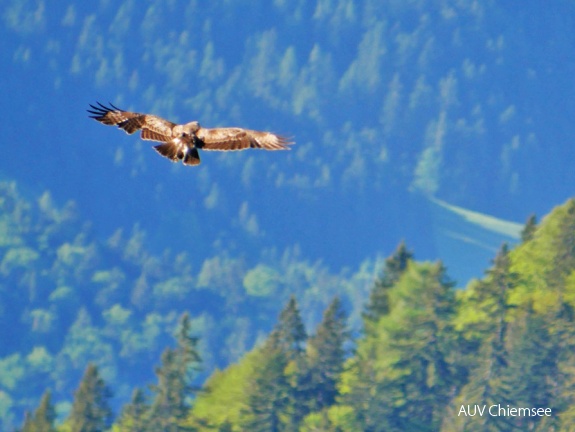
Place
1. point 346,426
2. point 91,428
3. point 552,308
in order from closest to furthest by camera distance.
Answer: point 91,428 < point 346,426 < point 552,308

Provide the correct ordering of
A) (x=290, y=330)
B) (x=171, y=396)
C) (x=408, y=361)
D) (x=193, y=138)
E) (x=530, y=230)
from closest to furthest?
(x=193, y=138) → (x=171, y=396) → (x=290, y=330) → (x=408, y=361) → (x=530, y=230)

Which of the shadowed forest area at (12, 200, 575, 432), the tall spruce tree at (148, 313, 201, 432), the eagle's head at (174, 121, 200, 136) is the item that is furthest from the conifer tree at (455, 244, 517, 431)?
the eagle's head at (174, 121, 200, 136)

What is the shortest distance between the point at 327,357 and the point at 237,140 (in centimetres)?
4751

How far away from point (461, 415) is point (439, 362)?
206 inches

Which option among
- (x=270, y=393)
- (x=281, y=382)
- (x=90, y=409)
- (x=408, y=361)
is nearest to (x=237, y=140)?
(x=90, y=409)

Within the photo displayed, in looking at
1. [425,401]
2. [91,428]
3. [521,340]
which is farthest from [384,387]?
[91,428]

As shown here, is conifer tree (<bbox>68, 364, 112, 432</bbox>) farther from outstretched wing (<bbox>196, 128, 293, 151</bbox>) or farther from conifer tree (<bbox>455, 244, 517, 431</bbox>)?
outstretched wing (<bbox>196, 128, 293, 151</bbox>)

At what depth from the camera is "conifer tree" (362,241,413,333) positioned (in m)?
81.2

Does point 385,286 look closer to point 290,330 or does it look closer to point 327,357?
point 327,357

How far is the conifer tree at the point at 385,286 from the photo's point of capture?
81250 millimetres

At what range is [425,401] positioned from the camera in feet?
247

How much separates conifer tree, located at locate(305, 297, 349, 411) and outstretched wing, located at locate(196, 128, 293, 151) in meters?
46.1

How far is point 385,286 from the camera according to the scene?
268 feet

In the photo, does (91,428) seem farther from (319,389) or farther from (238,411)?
(319,389)
